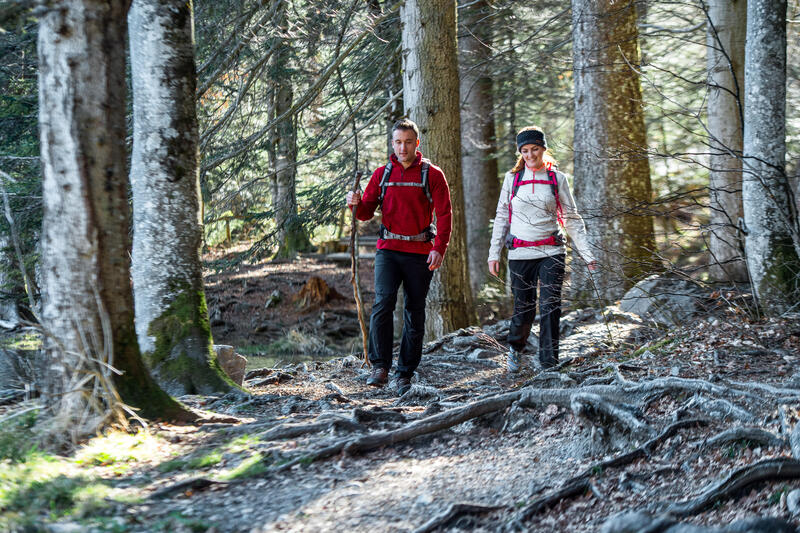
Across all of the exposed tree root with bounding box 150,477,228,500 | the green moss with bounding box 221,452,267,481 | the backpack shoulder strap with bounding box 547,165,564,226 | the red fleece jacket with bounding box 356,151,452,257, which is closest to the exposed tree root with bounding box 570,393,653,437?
the green moss with bounding box 221,452,267,481

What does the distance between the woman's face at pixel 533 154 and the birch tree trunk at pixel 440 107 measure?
252 centimetres

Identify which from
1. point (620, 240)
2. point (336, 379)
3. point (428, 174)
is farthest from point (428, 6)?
point (336, 379)

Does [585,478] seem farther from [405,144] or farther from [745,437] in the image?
[405,144]

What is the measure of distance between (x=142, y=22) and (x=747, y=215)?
5.61 metres

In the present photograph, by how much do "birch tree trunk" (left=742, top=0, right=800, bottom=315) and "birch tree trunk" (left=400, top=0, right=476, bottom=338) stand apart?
373 centimetres

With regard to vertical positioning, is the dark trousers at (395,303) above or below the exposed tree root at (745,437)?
above

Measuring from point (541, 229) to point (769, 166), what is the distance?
2099mm

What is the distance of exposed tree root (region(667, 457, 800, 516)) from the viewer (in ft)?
10.1

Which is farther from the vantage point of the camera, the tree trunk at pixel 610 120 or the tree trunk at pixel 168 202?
the tree trunk at pixel 610 120

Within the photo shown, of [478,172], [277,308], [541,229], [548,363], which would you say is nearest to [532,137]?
[541,229]

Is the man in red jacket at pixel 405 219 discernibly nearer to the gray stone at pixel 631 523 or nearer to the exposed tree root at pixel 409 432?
the exposed tree root at pixel 409 432

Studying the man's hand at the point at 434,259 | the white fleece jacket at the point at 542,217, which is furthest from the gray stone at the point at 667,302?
the man's hand at the point at 434,259

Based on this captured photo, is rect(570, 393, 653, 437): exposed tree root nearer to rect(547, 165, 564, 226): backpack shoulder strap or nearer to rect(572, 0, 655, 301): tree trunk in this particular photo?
rect(547, 165, 564, 226): backpack shoulder strap

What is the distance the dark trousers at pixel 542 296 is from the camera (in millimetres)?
6609
